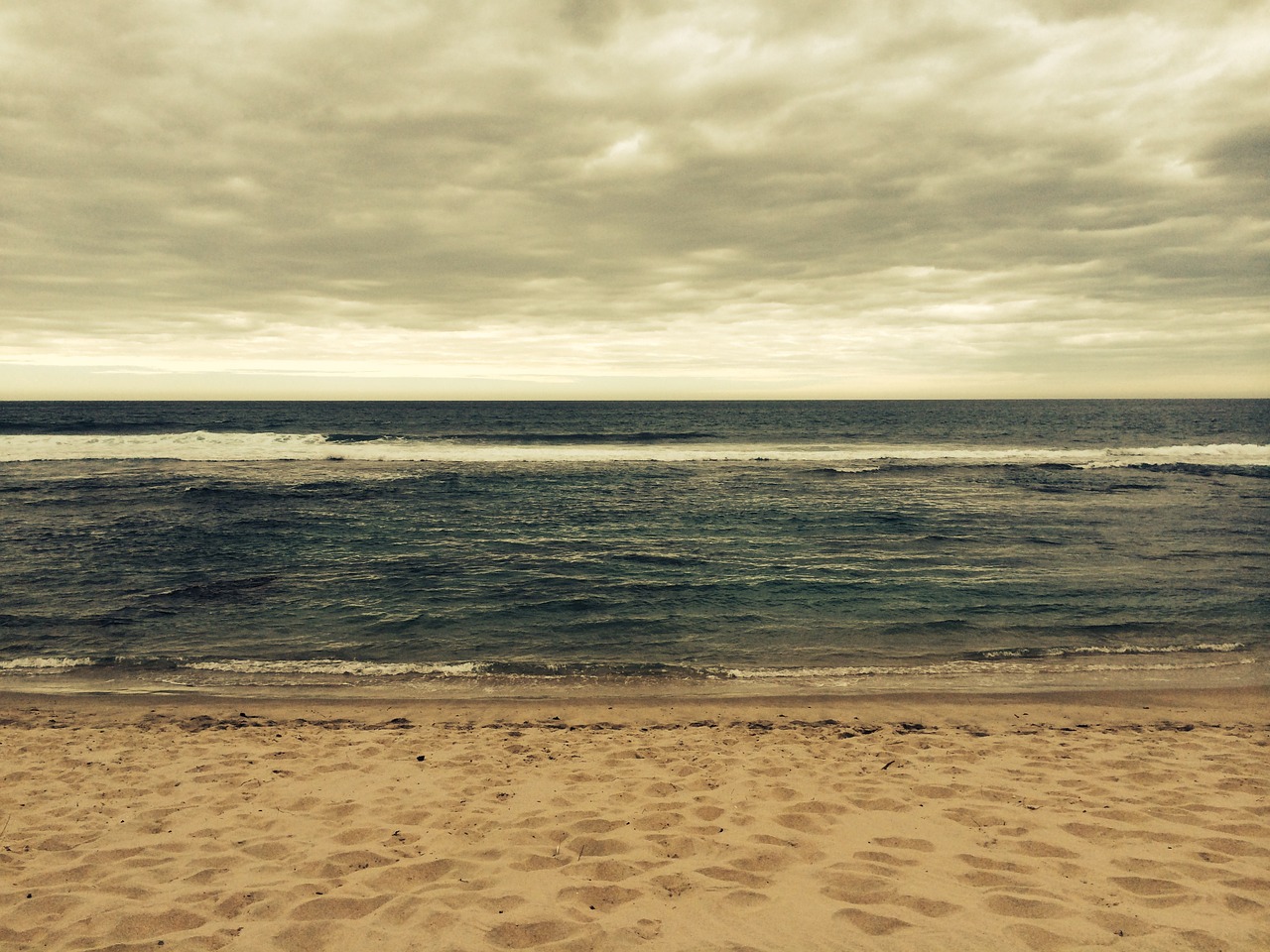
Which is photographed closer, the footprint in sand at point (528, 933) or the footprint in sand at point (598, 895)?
the footprint in sand at point (528, 933)

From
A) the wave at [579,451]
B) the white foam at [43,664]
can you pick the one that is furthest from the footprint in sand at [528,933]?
the wave at [579,451]

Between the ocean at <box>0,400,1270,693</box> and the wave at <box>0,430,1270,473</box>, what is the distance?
929cm

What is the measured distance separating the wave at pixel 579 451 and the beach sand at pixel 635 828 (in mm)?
31512

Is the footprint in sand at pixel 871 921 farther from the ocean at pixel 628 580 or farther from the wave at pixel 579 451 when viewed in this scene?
the wave at pixel 579 451

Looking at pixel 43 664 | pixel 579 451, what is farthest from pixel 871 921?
pixel 579 451

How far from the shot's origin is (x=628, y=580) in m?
14.9

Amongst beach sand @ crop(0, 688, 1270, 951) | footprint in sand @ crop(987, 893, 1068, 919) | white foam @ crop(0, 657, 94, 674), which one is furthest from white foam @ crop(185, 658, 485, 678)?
footprint in sand @ crop(987, 893, 1068, 919)

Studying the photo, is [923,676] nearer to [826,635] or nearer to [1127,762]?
[826,635]

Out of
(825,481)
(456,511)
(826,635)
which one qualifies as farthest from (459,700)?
(825,481)

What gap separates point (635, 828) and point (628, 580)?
9.46m

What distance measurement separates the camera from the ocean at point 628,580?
1052 centimetres

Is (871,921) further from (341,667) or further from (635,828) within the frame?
(341,667)

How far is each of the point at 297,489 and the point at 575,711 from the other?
80.9ft

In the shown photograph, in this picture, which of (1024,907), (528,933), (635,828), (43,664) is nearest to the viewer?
(528,933)
